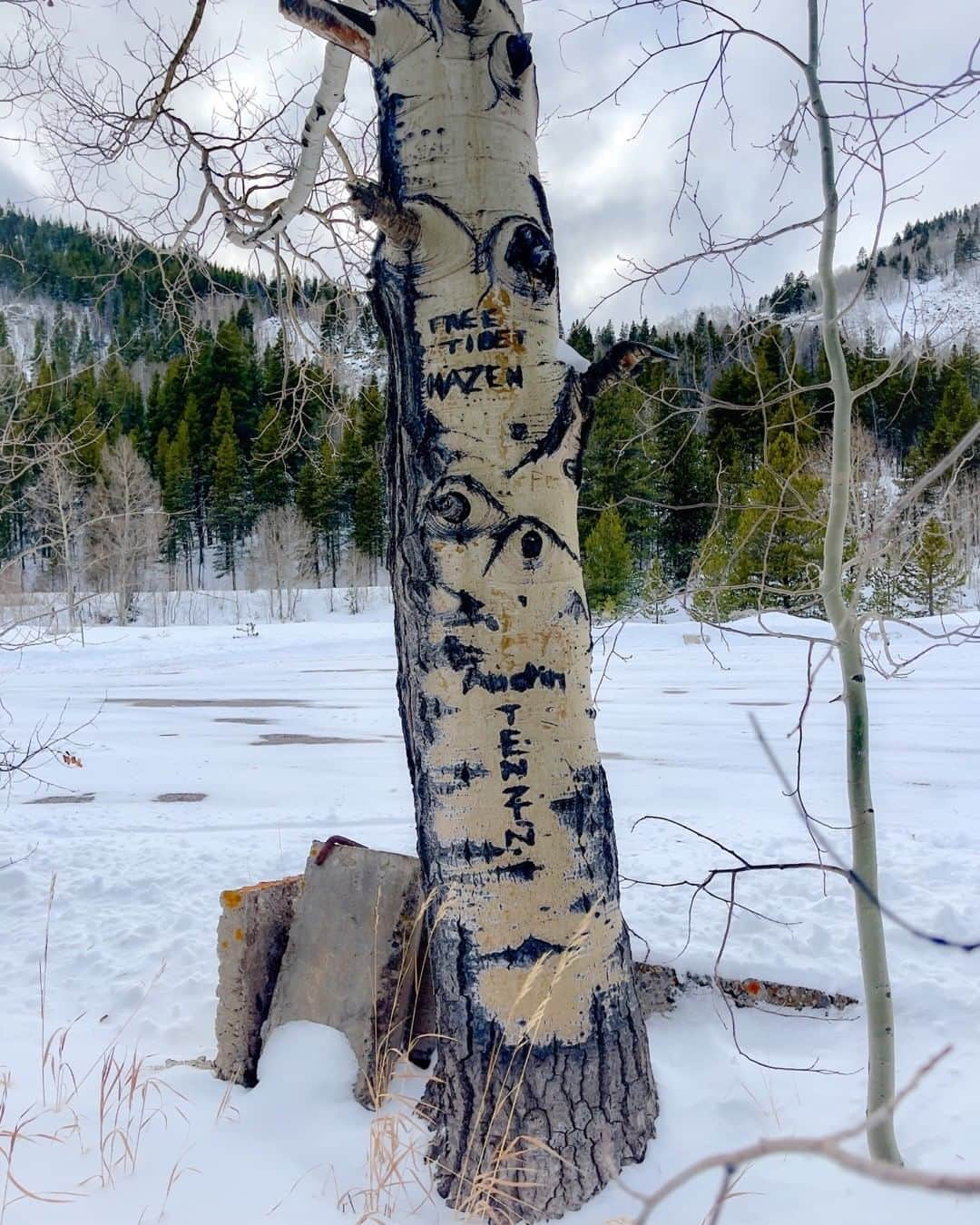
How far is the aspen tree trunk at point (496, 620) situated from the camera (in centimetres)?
179

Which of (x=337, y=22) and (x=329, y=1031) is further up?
(x=337, y=22)

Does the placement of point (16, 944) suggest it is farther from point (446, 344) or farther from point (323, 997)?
point (446, 344)

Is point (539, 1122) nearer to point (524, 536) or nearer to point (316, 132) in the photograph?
point (524, 536)

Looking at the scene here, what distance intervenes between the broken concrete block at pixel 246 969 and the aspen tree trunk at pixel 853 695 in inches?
67.2

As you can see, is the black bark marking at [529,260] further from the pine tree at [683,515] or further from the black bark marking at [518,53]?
the pine tree at [683,515]

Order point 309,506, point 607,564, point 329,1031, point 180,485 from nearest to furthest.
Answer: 1. point 329,1031
2. point 607,564
3. point 309,506
4. point 180,485

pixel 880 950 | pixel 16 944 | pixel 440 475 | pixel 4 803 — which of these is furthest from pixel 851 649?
pixel 4 803

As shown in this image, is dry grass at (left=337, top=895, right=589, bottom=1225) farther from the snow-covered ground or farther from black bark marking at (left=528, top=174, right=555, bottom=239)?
black bark marking at (left=528, top=174, right=555, bottom=239)

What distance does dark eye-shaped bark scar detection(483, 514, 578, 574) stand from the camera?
1790 millimetres

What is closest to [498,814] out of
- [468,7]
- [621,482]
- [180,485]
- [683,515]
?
[468,7]

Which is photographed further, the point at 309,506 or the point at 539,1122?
the point at 309,506

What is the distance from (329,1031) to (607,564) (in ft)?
73.3

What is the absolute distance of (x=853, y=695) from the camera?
6.02 feet

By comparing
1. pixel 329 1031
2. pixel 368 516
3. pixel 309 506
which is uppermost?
pixel 309 506
